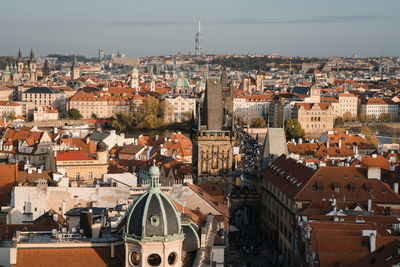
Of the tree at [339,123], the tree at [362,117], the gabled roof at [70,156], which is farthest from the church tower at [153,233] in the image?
the tree at [362,117]

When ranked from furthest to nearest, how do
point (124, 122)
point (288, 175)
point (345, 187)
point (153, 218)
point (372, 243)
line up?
point (124, 122) < point (288, 175) < point (345, 187) < point (372, 243) < point (153, 218)

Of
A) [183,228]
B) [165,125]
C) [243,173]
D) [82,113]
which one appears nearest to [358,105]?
[165,125]

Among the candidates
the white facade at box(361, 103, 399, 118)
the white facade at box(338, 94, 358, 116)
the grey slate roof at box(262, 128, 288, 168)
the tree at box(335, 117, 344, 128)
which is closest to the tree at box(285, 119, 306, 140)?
the tree at box(335, 117, 344, 128)

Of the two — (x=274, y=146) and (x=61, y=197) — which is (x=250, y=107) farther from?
(x=61, y=197)

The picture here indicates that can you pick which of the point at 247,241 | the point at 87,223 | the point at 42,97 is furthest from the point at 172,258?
the point at 42,97

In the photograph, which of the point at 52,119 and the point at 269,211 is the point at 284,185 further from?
the point at 52,119

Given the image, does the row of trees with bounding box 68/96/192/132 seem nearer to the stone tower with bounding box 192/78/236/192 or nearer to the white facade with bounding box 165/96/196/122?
the white facade with bounding box 165/96/196/122
